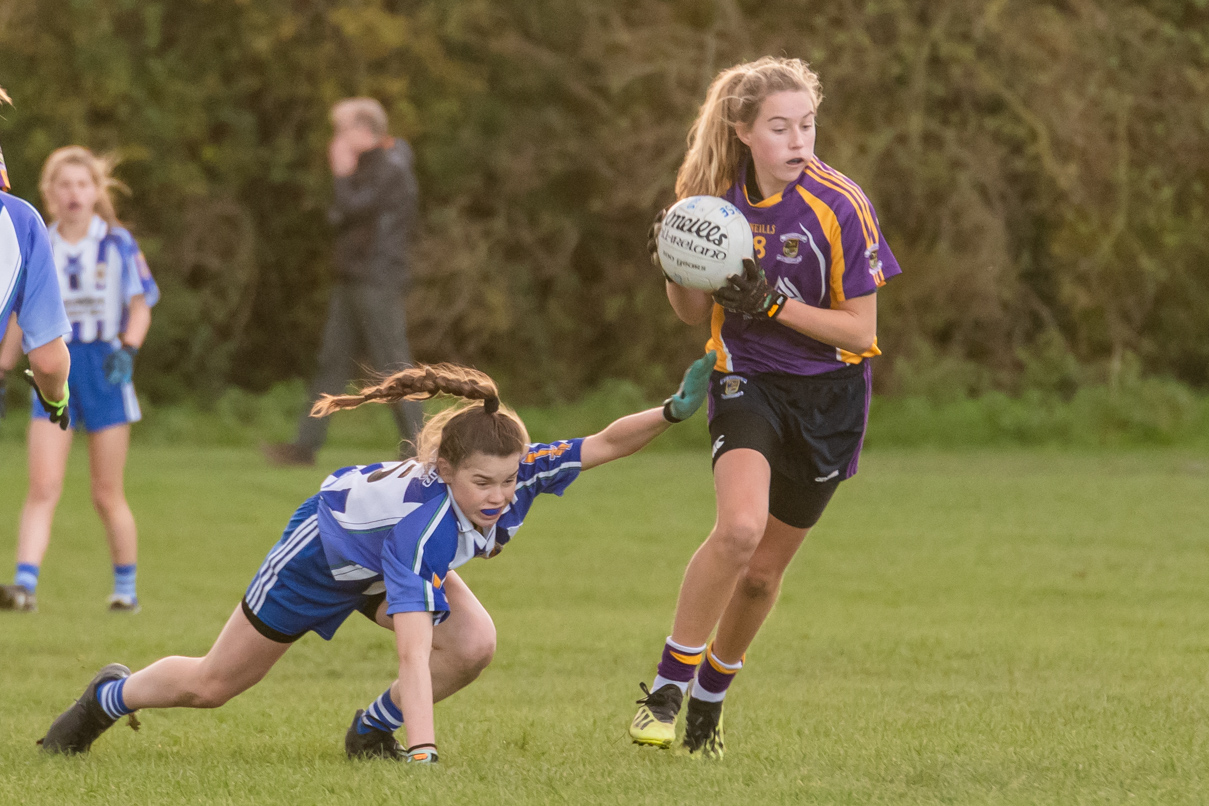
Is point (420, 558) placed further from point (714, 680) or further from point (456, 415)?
point (714, 680)

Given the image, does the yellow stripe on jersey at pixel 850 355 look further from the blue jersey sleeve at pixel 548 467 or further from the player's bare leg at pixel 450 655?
the player's bare leg at pixel 450 655

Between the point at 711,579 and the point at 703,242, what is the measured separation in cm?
98

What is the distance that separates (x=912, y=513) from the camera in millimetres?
11781

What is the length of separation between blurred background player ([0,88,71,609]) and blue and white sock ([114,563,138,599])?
4.05 m

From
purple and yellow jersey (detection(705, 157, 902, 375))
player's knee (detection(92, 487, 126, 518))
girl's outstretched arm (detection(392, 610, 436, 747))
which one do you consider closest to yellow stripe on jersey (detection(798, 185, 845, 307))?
purple and yellow jersey (detection(705, 157, 902, 375))

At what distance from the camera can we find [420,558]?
4.53 metres

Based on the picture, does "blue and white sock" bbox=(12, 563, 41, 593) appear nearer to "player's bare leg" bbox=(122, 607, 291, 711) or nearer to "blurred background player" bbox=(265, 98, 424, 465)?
"player's bare leg" bbox=(122, 607, 291, 711)

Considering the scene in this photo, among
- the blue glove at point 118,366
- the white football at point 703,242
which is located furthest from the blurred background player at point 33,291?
the blue glove at point 118,366

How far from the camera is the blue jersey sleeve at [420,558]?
177 inches

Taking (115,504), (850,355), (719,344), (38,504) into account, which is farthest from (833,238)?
(38,504)

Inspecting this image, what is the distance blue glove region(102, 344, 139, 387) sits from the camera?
8.41 m

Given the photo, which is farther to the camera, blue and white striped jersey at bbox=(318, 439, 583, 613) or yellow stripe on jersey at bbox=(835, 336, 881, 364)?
yellow stripe on jersey at bbox=(835, 336, 881, 364)

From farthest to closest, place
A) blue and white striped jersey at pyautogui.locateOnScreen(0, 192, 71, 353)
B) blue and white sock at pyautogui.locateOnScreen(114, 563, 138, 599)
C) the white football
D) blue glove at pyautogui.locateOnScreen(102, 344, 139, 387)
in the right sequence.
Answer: blue and white sock at pyautogui.locateOnScreen(114, 563, 138, 599) → blue glove at pyautogui.locateOnScreen(102, 344, 139, 387) → the white football → blue and white striped jersey at pyautogui.locateOnScreen(0, 192, 71, 353)

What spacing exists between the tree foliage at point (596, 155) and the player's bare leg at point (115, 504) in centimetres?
981
